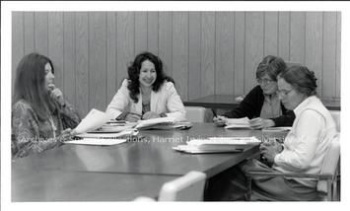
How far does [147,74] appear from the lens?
538 centimetres

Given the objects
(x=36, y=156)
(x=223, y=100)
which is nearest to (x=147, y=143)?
(x=36, y=156)

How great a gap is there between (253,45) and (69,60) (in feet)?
5.55

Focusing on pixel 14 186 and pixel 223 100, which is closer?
pixel 14 186

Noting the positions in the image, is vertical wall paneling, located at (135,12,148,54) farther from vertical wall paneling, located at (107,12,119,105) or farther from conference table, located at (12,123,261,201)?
conference table, located at (12,123,261,201)

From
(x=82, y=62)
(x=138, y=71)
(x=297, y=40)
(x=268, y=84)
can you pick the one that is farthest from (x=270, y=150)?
(x=297, y=40)

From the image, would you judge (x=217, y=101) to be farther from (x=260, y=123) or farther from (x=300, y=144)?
(x=300, y=144)

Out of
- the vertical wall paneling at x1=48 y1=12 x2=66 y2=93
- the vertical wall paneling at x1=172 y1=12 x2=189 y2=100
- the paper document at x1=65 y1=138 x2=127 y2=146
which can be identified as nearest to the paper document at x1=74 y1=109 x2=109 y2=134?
the paper document at x1=65 y1=138 x2=127 y2=146

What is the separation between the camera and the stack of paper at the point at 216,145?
371 centimetres

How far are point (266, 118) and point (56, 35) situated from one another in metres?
1.62

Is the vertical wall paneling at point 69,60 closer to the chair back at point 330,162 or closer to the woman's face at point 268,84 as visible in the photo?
the woman's face at point 268,84

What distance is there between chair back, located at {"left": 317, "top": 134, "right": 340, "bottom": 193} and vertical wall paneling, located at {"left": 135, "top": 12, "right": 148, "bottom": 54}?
8.07ft

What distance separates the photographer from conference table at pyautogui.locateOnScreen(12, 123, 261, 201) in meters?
2.89
